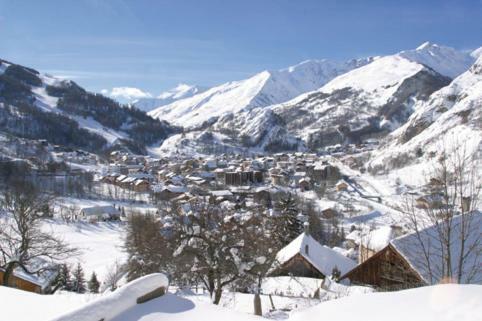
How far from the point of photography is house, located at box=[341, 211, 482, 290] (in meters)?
11.0

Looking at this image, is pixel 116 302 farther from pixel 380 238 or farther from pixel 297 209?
pixel 297 209

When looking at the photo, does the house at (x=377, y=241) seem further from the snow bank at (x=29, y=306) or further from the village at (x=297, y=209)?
the snow bank at (x=29, y=306)

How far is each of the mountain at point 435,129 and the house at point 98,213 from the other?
2212 inches

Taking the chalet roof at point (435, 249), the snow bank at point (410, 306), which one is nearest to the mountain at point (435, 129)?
the chalet roof at point (435, 249)

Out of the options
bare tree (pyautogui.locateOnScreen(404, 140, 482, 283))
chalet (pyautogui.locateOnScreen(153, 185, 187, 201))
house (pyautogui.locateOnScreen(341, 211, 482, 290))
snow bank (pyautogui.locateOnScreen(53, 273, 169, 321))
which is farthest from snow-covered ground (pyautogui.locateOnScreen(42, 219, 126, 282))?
bare tree (pyautogui.locateOnScreen(404, 140, 482, 283))

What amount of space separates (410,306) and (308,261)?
17.2 metres

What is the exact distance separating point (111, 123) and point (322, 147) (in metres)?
102

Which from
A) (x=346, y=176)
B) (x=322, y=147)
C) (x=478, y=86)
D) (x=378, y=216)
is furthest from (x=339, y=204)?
(x=322, y=147)

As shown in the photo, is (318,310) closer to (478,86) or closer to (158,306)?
(158,306)

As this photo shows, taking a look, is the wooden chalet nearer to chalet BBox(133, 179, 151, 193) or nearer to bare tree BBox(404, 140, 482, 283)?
bare tree BBox(404, 140, 482, 283)

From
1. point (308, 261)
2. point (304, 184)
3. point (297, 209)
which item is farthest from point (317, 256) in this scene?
point (304, 184)

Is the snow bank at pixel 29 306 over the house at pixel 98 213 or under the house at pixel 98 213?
over

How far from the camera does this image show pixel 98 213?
2185 inches

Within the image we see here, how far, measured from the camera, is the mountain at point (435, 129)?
86688mm
